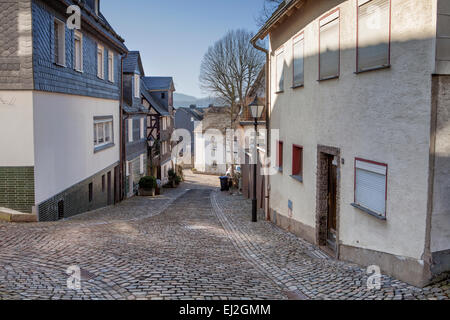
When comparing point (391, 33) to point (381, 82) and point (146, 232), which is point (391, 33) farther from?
point (146, 232)

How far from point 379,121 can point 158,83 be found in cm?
3727

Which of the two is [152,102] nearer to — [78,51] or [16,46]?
[78,51]

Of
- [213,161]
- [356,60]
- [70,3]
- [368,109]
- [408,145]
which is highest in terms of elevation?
[70,3]

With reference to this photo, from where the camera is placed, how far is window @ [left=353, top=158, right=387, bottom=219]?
751 centimetres

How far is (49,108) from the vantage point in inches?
486

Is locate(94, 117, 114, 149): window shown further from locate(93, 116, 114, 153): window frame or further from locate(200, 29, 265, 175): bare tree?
locate(200, 29, 265, 175): bare tree

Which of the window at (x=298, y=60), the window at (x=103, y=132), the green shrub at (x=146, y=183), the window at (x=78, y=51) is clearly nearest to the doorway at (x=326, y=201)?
the window at (x=298, y=60)

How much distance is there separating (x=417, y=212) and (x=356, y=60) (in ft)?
10.7

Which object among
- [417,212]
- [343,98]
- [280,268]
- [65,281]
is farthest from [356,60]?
[65,281]

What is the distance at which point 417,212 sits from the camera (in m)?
6.53

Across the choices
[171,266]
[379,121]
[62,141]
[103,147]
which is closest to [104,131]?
[103,147]

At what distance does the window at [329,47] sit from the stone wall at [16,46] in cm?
709

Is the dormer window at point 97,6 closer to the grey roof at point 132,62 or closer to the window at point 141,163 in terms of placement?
the grey roof at point 132,62

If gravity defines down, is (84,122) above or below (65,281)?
above
